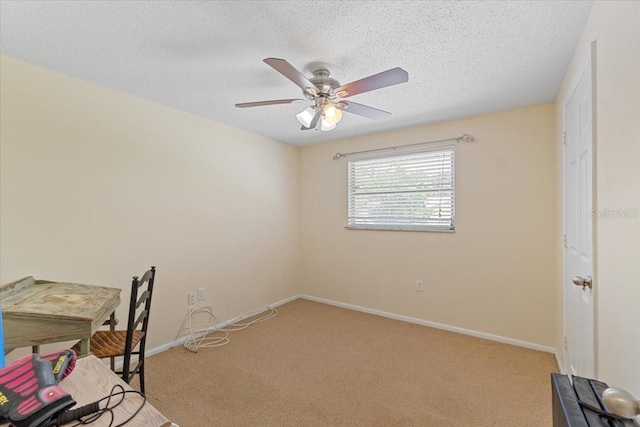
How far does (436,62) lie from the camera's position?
1.92 m

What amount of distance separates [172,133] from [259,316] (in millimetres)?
2306

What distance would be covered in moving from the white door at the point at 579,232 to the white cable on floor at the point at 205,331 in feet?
9.16

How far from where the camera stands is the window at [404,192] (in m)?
3.21

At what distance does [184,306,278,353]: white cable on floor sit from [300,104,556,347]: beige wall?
5.08 feet

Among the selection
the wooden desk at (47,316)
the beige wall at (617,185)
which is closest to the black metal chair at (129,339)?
the wooden desk at (47,316)

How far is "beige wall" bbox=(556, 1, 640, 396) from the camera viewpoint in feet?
3.12

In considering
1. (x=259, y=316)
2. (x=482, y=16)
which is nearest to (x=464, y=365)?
(x=259, y=316)

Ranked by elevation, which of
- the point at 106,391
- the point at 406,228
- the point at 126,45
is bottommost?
the point at 106,391

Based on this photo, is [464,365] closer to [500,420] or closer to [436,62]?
[500,420]

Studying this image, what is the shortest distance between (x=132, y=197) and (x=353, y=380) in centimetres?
240

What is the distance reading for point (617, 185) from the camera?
1.12m

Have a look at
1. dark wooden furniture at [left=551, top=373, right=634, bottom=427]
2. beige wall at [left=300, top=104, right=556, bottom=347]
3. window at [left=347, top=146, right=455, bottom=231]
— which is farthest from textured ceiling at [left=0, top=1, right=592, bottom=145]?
dark wooden furniture at [left=551, top=373, right=634, bottom=427]

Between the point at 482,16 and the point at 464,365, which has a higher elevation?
the point at 482,16

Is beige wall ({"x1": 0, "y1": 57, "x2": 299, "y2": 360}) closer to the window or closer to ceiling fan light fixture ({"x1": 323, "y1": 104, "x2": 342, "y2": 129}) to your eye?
the window
